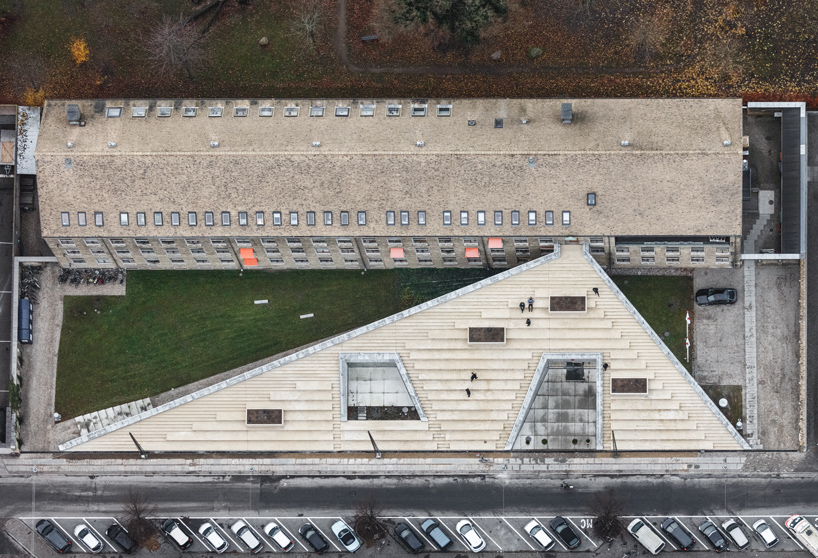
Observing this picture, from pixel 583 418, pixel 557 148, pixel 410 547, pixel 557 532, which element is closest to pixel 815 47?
pixel 557 148

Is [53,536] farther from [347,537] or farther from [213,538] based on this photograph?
[347,537]

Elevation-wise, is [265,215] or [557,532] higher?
[265,215]

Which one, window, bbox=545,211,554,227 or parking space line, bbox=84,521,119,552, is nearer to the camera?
window, bbox=545,211,554,227

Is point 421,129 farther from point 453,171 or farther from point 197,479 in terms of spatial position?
point 197,479

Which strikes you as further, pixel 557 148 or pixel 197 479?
pixel 197 479

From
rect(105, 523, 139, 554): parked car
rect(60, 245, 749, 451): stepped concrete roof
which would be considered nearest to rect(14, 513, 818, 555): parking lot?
rect(105, 523, 139, 554): parked car

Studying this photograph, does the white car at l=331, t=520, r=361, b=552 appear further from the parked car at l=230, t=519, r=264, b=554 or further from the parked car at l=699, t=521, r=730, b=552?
the parked car at l=699, t=521, r=730, b=552
